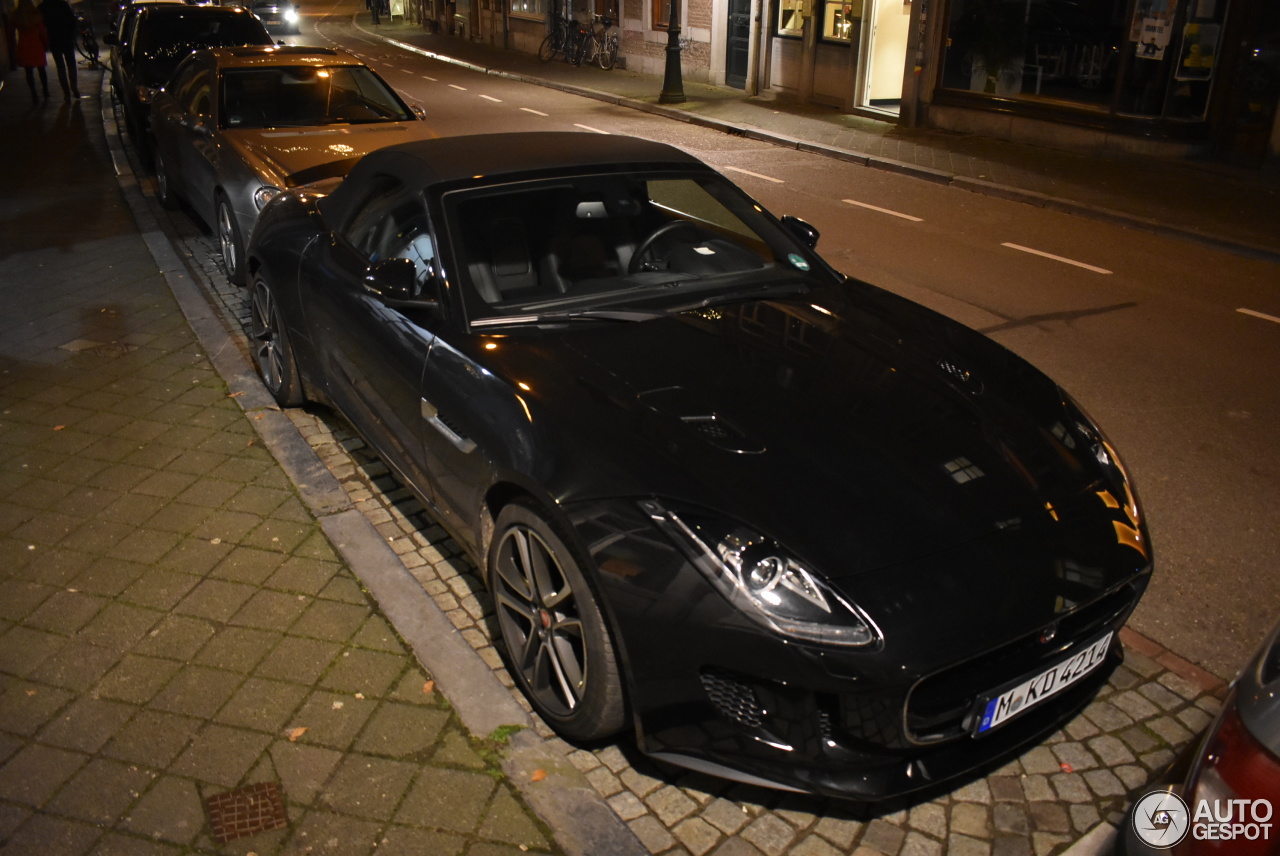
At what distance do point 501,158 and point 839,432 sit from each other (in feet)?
6.64

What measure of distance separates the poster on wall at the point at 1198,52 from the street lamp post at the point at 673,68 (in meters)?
9.57

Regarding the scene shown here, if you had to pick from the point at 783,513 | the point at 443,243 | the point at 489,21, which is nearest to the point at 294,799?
the point at 783,513

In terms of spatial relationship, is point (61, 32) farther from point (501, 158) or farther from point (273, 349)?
point (501, 158)

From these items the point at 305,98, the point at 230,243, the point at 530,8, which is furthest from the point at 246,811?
the point at 530,8

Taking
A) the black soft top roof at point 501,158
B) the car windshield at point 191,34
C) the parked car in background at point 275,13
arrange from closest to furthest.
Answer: the black soft top roof at point 501,158
the car windshield at point 191,34
the parked car in background at point 275,13

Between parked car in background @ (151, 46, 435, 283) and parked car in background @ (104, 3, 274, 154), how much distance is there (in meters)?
4.05

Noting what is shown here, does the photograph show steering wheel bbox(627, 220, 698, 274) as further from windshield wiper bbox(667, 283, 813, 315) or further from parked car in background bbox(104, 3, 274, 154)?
parked car in background bbox(104, 3, 274, 154)

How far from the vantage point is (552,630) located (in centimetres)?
326

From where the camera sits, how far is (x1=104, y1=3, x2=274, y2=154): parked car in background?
13602 millimetres

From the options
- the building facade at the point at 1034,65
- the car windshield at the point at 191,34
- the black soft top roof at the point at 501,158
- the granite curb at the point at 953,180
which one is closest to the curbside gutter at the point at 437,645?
the black soft top roof at the point at 501,158

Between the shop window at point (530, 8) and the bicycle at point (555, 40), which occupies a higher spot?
the shop window at point (530, 8)

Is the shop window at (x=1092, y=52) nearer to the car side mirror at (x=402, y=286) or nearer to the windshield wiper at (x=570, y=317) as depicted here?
the windshield wiper at (x=570, y=317)

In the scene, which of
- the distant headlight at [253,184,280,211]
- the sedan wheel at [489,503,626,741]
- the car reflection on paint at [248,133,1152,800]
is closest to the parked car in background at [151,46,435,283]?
the distant headlight at [253,184,280,211]

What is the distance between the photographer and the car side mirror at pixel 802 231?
477cm
